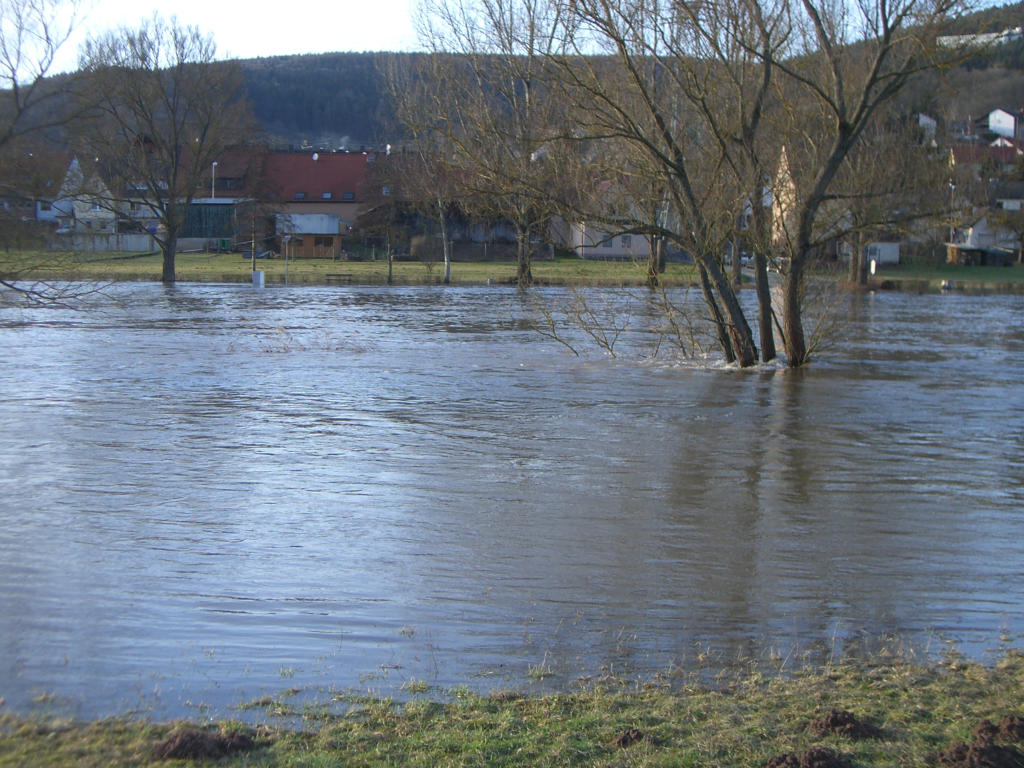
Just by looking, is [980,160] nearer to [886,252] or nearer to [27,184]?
[27,184]

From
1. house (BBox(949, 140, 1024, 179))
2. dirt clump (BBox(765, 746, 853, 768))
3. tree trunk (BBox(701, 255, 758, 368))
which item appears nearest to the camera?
dirt clump (BBox(765, 746, 853, 768))

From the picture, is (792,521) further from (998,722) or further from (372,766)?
(372,766)

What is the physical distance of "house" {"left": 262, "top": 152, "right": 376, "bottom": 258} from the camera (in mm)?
77562

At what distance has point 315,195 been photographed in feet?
291

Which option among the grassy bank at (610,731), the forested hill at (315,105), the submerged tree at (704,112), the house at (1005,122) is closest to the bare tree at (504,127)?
the submerged tree at (704,112)

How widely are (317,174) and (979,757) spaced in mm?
90384

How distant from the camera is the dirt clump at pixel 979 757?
4.42 meters

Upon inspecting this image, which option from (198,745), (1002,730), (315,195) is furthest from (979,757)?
(315,195)

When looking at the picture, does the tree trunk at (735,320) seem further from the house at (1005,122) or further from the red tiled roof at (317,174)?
the house at (1005,122)

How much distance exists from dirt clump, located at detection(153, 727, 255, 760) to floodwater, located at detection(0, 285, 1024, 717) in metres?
0.73

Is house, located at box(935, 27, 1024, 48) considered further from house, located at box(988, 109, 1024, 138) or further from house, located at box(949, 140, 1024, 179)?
house, located at box(988, 109, 1024, 138)

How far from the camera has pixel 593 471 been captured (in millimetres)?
12594

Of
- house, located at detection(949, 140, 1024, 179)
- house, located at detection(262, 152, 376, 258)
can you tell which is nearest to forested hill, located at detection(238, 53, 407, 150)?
house, located at detection(262, 152, 376, 258)

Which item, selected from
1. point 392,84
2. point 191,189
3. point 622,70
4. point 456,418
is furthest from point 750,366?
point 191,189
